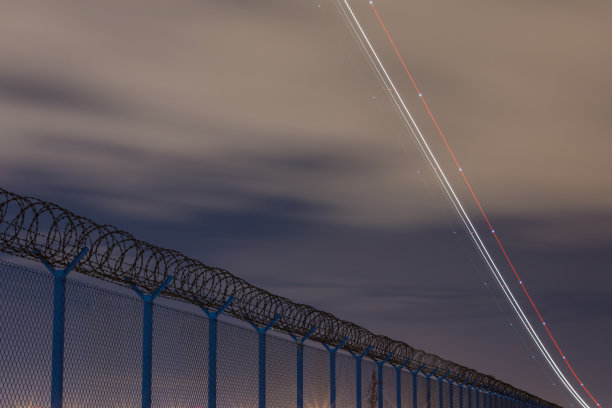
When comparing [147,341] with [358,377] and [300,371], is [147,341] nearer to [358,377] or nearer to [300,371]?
[300,371]

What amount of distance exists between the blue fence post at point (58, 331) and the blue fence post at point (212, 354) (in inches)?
245

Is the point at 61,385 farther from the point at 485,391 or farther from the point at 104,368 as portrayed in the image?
the point at 485,391

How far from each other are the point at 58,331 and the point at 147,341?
10.6 ft

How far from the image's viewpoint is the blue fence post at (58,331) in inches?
557

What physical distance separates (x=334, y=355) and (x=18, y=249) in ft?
58.5

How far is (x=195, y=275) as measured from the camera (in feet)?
65.6

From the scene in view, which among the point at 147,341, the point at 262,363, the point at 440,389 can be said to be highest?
the point at 440,389

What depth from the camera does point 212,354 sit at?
68.6 ft

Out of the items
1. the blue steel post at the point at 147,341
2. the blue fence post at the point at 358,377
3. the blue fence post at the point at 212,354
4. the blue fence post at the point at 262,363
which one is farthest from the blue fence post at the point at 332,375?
the blue steel post at the point at 147,341

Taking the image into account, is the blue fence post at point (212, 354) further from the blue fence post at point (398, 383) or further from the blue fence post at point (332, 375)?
the blue fence post at point (398, 383)

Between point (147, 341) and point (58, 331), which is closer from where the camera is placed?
point (58, 331)

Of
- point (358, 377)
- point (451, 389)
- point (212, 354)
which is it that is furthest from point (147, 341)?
point (451, 389)

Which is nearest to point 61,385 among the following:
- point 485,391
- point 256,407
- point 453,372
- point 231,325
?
point 231,325

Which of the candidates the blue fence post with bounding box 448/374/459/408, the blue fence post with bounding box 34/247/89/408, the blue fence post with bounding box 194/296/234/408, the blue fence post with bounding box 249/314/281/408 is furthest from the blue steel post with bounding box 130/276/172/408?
the blue fence post with bounding box 448/374/459/408
